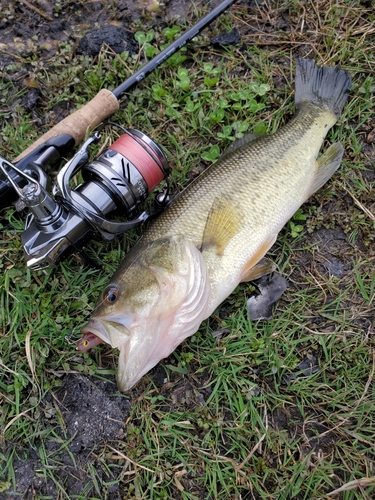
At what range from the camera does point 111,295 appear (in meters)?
2.56

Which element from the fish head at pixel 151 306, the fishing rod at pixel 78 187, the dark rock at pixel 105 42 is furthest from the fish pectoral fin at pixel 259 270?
the dark rock at pixel 105 42

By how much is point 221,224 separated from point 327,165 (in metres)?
1.02

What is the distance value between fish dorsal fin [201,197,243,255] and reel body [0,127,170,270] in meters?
0.37

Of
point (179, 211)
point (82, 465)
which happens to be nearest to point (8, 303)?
point (82, 465)

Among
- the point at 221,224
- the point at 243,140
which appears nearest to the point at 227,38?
the point at 243,140

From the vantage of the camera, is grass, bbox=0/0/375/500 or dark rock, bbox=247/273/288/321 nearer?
grass, bbox=0/0/375/500

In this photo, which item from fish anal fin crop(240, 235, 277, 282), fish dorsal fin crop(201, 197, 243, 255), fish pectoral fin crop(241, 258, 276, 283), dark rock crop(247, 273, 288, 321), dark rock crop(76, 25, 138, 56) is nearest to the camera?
fish dorsal fin crop(201, 197, 243, 255)

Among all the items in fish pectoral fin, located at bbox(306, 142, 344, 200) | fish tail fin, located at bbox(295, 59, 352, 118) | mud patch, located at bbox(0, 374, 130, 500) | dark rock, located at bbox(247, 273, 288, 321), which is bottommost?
mud patch, located at bbox(0, 374, 130, 500)

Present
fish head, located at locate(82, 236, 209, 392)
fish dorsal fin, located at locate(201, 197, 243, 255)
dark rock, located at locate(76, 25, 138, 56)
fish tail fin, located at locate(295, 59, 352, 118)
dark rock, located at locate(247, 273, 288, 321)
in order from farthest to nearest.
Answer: dark rock, located at locate(76, 25, 138, 56), fish tail fin, located at locate(295, 59, 352, 118), dark rock, located at locate(247, 273, 288, 321), fish dorsal fin, located at locate(201, 197, 243, 255), fish head, located at locate(82, 236, 209, 392)

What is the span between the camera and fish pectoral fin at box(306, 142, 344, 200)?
3.10 meters

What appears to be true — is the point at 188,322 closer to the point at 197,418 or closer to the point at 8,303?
the point at 197,418

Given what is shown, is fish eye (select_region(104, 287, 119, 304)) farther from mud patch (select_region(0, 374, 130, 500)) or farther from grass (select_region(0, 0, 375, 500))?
mud patch (select_region(0, 374, 130, 500))

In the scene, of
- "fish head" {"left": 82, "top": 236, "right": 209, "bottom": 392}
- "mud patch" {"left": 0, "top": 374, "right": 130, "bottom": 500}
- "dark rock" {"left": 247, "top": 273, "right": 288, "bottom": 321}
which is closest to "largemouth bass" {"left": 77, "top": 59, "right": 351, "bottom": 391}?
"fish head" {"left": 82, "top": 236, "right": 209, "bottom": 392}

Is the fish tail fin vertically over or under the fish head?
over
